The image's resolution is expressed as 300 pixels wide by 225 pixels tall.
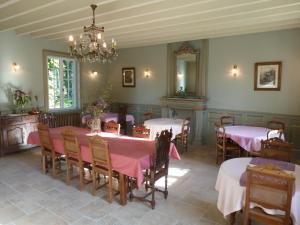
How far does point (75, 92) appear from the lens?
293 inches

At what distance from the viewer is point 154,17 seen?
418 cm

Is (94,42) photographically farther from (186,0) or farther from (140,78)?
(140,78)

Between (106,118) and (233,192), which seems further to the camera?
(106,118)

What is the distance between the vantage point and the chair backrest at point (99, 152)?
3051 mm

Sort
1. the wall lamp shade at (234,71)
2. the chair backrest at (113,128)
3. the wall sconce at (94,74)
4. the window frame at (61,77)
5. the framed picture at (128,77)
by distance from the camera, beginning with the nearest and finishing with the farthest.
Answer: the chair backrest at (113,128) < the wall lamp shade at (234,71) < the window frame at (61,77) < the wall sconce at (94,74) < the framed picture at (128,77)

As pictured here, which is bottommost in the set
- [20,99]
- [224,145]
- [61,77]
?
[224,145]

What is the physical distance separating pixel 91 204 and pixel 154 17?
3268 mm

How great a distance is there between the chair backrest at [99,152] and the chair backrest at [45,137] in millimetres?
1160

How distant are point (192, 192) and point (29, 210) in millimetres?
2323

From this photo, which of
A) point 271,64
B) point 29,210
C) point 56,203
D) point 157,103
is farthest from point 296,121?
point 29,210

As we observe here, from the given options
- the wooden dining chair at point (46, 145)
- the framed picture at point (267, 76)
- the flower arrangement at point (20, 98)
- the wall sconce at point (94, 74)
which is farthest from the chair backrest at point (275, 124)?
the flower arrangement at point (20, 98)

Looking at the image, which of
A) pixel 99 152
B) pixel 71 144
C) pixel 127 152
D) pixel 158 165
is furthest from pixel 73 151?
pixel 158 165

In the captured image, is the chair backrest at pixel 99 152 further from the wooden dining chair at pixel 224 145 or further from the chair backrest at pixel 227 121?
the chair backrest at pixel 227 121

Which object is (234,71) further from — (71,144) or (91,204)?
(91,204)
